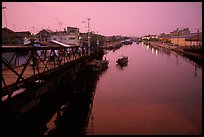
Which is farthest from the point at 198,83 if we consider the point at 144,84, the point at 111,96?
the point at 111,96

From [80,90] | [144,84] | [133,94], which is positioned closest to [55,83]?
[80,90]

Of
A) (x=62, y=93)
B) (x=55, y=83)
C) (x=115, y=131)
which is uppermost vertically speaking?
(x=55, y=83)

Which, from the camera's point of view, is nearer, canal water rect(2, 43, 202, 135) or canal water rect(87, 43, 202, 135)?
canal water rect(2, 43, 202, 135)

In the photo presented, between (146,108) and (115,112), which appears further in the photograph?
(146,108)

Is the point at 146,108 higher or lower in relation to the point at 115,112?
higher

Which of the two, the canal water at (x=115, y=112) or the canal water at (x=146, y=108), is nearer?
the canal water at (x=115, y=112)

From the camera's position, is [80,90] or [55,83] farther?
[80,90]

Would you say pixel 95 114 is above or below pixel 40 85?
below

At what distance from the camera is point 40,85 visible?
43.2ft

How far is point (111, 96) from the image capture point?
24.9 meters

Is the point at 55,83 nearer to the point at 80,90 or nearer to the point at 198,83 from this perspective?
the point at 80,90

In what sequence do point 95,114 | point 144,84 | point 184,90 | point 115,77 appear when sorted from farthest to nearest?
point 115,77
point 144,84
point 184,90
point 95,114

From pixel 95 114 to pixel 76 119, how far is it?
8.30 ft

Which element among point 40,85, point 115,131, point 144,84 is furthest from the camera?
point 144,84
